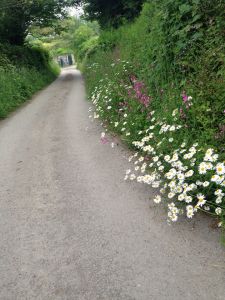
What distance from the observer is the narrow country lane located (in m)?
3.00

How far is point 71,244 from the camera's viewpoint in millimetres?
3748

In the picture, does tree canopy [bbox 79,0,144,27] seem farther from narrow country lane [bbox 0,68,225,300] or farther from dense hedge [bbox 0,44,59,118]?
narrow country lane [bbox 0,68,225,300]

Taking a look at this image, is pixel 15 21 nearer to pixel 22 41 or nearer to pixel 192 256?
pixel 22 41

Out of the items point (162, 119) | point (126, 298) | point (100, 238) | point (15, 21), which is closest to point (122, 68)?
point (162, 119)

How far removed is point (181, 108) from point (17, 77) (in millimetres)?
13530

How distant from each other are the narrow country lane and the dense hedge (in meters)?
7.89

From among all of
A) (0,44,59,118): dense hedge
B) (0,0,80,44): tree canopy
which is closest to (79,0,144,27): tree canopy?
(0,0,80,44): tree canopy

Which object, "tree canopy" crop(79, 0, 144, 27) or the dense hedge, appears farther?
"tree canopy" crop(79, 0, 144, 27)

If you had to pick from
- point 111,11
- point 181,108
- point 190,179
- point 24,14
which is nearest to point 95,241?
point 190,179

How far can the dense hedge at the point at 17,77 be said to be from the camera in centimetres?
1403

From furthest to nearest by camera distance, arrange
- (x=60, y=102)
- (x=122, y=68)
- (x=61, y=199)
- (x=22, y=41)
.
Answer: (x=22, y=41) < (x=60, y=102) < (x=122, y=68) < (x=61, y=199)

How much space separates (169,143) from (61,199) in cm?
191

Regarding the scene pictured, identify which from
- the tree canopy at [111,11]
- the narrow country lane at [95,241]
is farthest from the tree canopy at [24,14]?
the narrow country lane at [95,241]

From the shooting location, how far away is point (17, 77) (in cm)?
1656
